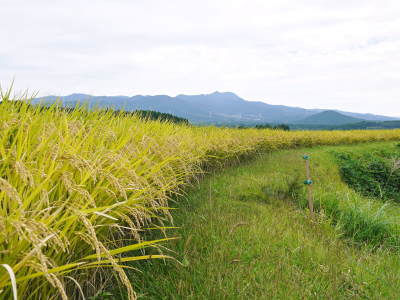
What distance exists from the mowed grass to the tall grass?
39 cm

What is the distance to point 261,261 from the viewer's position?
2.98 meters

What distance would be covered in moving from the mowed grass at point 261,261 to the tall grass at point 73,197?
15.2 inches

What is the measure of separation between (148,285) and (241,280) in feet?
2.76

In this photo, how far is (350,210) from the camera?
489 cm

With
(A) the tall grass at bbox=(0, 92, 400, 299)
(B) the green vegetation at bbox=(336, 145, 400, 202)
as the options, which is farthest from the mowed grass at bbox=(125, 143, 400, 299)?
(B) the green vegetation at bbox=(336, 145, 400, 202)

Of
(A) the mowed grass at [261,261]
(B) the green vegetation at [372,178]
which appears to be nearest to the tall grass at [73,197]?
(A) the mowed grass at [261,261]

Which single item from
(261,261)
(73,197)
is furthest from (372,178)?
(73,197)

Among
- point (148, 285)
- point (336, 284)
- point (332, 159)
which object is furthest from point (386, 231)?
point (332, 159)

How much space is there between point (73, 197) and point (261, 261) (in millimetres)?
2047

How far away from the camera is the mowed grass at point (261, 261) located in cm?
246

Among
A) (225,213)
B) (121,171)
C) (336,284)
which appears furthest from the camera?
(225,213)

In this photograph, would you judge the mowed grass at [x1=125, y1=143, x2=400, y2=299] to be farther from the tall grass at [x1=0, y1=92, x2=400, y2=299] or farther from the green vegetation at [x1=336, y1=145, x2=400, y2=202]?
the green vegetation at [x1=336, y1=145, x2=400, y2=202]

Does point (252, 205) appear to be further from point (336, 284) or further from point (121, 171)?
point (121, 171)

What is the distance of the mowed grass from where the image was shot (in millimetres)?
2461
